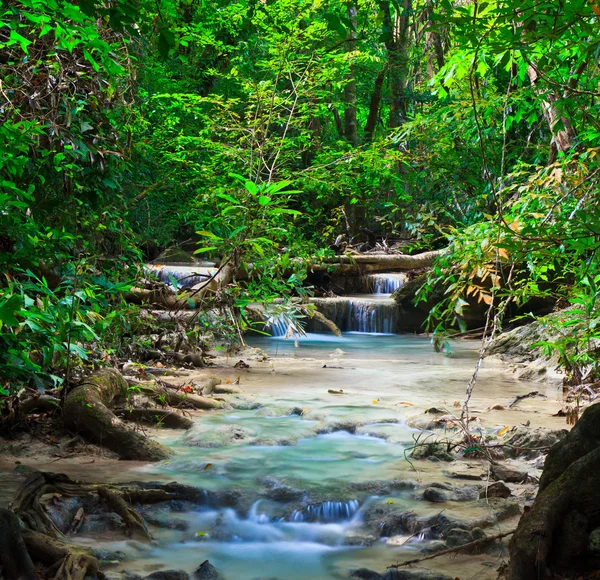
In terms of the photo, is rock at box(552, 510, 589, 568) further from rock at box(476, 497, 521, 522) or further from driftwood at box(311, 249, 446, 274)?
driftwood at box(311, 249, 446, 274)

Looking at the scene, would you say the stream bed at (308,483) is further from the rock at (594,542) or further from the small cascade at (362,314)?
the small cascade at (362,314)

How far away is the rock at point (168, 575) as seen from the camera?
3.82 m

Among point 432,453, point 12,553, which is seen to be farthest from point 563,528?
point 432,453

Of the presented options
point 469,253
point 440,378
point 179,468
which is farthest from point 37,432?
point 440,378

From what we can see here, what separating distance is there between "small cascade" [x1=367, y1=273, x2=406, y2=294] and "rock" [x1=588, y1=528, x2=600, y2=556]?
17.4m

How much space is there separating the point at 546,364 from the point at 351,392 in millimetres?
3482

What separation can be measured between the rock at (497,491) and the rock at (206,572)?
205 cm

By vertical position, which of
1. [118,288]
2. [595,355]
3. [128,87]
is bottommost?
[595,355]

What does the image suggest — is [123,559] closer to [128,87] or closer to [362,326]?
[128,87]

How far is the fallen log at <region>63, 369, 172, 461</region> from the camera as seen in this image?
19.1ft

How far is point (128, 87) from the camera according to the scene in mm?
6305

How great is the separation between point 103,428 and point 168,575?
2295 mm

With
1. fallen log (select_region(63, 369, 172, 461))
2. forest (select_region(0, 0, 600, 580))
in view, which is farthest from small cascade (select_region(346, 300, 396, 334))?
fallen log (select_region(63, 369, 172, 461))

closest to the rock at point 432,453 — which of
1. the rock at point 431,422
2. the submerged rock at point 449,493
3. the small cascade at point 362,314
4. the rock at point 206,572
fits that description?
the rock at point 431,422
